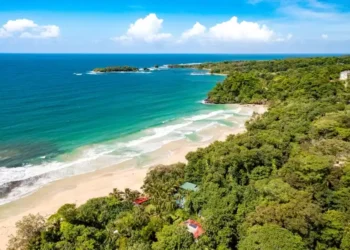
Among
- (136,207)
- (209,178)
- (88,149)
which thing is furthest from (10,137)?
(209,178)

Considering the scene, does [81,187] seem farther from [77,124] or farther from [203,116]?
[203,116]

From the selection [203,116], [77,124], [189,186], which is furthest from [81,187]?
[203,116]

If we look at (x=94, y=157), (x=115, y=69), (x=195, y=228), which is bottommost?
(x=94, y=157)

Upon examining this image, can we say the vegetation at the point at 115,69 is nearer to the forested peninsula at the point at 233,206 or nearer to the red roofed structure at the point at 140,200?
the forested peninsula at the point at 233,206

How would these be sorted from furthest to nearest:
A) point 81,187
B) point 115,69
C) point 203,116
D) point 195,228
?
1. point 115,69
2. point 203,116
3. point 81,187
4. point 195,228

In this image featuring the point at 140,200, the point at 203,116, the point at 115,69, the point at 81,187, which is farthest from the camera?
the point at 115,69

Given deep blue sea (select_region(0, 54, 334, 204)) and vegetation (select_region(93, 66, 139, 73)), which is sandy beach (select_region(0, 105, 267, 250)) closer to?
deep blue sea (select_region(0, 54, 334, 204))

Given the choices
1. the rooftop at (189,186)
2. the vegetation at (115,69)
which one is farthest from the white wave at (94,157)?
the vegetation at (115,69)
